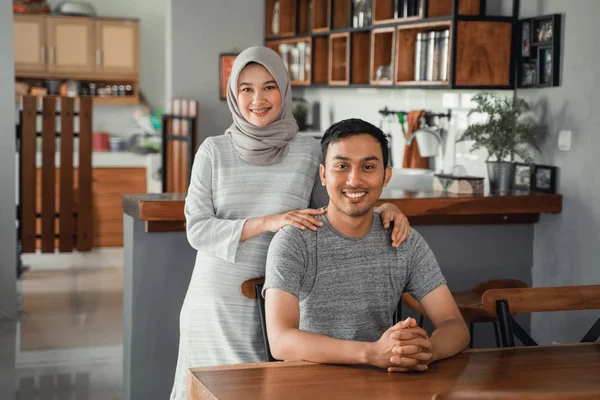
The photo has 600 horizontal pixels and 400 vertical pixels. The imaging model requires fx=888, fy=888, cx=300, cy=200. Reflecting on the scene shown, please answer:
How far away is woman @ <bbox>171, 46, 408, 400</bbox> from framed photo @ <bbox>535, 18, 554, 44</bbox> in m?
1.96

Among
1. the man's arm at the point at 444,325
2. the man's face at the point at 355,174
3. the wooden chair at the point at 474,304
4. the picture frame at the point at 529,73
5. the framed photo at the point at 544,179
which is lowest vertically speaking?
the wooden chair at the point at 474,304

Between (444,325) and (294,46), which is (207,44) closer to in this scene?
(294,46)

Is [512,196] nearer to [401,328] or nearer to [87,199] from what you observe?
[401,328]

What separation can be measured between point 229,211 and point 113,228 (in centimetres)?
601

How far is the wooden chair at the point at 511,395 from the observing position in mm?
1786

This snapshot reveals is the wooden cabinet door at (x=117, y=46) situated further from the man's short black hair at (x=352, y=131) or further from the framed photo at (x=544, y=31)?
the man's short black hair at (x=352, y=131)

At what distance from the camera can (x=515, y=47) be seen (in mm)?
4559

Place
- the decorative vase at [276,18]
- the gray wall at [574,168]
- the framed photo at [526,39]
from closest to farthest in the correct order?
1. the gray wall at [574,168]
2. the framed photo at [526,39]
3. the decorative vase at [276,18]

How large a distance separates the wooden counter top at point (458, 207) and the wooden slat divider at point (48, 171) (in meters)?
3.23

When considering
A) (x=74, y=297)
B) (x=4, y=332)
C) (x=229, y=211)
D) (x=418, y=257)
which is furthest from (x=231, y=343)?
(x=74, y=297)

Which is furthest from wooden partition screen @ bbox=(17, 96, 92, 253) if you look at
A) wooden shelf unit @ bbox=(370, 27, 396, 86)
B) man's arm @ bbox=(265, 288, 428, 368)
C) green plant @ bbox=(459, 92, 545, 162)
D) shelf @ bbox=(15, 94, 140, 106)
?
man's arm @ bbox=(265, 288, 428, 368)

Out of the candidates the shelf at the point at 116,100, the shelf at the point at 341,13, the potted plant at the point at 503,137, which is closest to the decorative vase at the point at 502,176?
the potted plant at the point at 503,137

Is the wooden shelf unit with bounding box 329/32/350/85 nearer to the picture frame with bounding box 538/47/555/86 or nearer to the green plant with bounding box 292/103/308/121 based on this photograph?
the green plant with bounding box 292/103/308/121

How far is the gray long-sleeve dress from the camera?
2.67m
